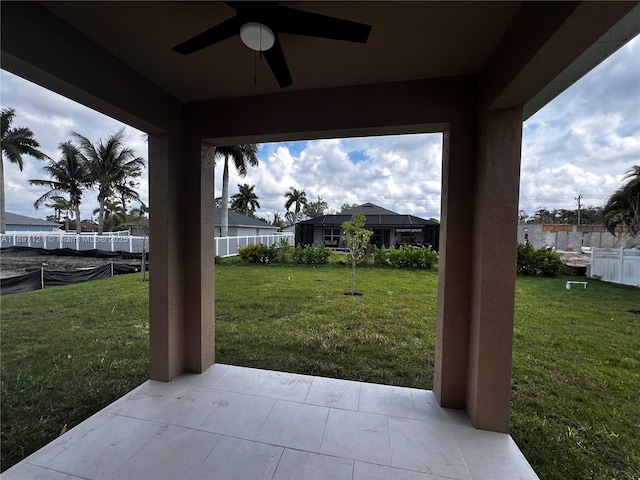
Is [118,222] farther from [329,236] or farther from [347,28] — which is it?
[347,28]

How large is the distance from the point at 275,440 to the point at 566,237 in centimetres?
1856

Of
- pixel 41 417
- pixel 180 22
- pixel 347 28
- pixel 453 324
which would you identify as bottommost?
pixel 41 417

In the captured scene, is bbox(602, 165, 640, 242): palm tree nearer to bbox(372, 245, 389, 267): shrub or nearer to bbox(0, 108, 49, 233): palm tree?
bbox(372, 245, 389, 267): shrub

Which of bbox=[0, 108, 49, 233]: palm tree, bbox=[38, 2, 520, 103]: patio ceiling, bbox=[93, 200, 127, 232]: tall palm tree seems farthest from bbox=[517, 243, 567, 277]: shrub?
bbox=[93, 200, 127, 232]: tall palm tree

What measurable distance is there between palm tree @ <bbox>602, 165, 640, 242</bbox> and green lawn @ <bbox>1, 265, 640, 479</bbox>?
7.28ft

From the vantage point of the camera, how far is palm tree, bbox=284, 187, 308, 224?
26933mm

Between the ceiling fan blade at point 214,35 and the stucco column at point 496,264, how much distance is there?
1685mm

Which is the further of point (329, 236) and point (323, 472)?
point (329, 236)

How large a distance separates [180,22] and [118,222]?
24.4 meters

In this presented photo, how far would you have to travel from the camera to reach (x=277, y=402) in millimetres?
2148

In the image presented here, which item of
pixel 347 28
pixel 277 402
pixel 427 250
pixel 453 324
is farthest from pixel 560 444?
pixel 427 250

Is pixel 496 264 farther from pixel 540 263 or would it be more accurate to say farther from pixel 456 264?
pixel 540 263

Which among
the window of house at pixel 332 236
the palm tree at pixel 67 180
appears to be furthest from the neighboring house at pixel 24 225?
the window of house at pixel 332 236

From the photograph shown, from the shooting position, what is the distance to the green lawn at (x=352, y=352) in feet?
6.16
